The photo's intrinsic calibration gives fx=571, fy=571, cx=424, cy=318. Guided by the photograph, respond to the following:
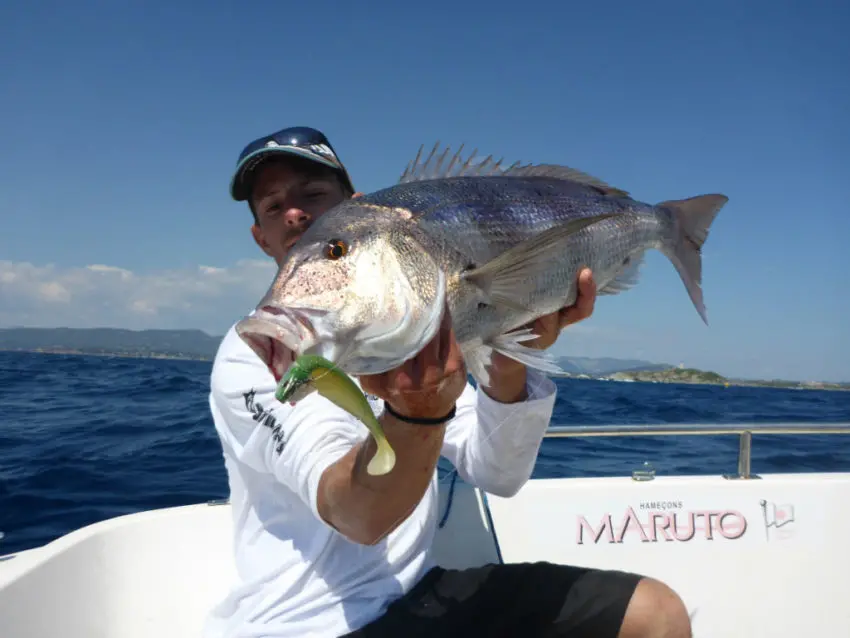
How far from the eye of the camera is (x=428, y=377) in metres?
1.44

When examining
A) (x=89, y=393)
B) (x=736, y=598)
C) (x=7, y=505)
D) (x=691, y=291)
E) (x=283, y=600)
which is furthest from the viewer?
(x=89, y=393)

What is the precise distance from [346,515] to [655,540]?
2832 millimetres

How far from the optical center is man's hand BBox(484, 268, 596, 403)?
6.95 feet

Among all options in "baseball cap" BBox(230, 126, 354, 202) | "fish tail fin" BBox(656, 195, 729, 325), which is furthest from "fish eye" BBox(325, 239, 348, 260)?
"fish tail fin" BBox(656, 195, 729, 325)

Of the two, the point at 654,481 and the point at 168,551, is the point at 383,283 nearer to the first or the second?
the point at 168,551

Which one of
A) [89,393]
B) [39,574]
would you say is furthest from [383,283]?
[89,393]

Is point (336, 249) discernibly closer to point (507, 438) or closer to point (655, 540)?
point (507, 438)

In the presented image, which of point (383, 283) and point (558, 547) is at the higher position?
point (383, 283)

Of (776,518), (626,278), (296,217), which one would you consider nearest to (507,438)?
(626,278)

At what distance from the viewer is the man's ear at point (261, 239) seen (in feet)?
9.13

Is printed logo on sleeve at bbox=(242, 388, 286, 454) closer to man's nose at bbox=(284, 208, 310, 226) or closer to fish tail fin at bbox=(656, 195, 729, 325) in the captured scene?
man's nose at bbox=(284, 208, 310, 226)

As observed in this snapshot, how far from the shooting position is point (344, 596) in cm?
219

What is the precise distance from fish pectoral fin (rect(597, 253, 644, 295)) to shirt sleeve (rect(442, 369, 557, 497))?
0.47 metres

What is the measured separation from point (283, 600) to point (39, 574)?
1321mm
